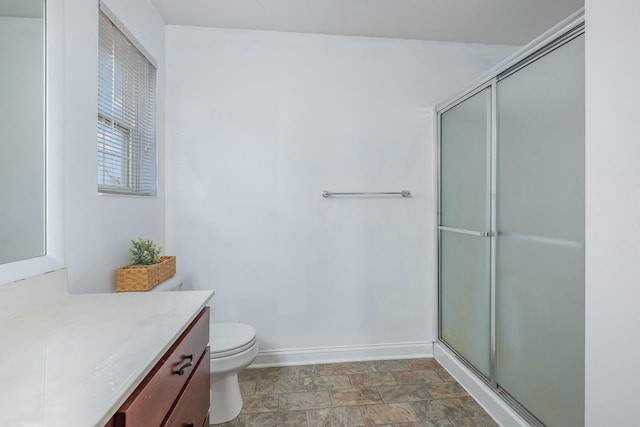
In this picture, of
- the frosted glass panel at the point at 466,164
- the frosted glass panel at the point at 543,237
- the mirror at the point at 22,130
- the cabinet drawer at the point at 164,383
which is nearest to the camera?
the cabinet drawer at the point at 164,383

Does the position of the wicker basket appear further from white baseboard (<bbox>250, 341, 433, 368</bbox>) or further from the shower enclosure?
the shower enclosure

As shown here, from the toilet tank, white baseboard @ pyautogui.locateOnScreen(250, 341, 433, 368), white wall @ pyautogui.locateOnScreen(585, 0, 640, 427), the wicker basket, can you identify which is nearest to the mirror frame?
the wicker basket

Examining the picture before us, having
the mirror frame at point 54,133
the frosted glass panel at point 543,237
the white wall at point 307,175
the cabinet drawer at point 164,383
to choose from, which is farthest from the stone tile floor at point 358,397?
the mirror frame at point 54,133

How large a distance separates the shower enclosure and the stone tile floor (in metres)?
0.23

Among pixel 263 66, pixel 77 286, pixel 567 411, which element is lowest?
pixel 567 411

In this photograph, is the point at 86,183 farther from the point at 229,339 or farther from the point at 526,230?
the point at 526,230

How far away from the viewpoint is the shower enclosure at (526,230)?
4.13 ft

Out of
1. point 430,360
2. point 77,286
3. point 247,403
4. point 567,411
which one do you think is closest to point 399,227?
point 430,360

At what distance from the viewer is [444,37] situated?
2.30 meters

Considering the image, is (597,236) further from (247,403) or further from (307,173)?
(247,403)

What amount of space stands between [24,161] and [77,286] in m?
0.50

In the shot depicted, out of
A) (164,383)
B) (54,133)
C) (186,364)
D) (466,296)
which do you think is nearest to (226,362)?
(186,364)

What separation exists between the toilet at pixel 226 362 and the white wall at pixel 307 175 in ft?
1.64

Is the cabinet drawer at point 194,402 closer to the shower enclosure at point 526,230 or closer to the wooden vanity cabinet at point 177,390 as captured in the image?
the wooden vanity cabinet at point 177,390
